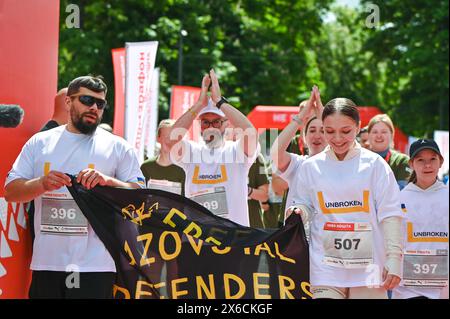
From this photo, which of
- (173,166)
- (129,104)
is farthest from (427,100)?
(173,166)

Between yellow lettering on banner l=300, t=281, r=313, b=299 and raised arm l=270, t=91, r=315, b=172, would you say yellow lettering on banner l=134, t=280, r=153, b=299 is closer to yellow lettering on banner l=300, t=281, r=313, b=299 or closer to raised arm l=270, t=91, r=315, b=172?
yellow lettering on banner l=300, t=281, r=313, b=299

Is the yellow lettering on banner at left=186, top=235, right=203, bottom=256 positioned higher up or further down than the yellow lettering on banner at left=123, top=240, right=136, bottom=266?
higher up

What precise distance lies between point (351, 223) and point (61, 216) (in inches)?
74.6

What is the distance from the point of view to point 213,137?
8.10m

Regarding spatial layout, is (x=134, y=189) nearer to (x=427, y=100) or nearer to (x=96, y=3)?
(x=96, y=3)

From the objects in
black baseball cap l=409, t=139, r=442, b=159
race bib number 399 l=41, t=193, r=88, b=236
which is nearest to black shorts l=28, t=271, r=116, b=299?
race bib number 399 l=41, t=193, r=88, b=236

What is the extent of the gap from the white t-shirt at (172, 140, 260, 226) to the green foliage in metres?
18.0

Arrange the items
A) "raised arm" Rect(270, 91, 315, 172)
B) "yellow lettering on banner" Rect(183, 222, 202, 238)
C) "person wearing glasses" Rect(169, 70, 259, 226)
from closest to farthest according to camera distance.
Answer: "yellow lettering on banner" Rect(183, 222, 202, 238) → "raised arm" Rect(270, 91, 315, 172) → "person wearing glasses" Rect(169, 70, 259, 226)

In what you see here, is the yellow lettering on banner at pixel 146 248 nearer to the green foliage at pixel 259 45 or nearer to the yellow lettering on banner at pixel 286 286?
the yellow lettering on banner at pixel 286 286

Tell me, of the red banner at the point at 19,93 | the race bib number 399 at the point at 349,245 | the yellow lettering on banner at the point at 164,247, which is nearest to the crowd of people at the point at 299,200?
the race bib number 399 at the point at 349,245

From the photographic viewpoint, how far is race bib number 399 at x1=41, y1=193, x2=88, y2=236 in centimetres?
614

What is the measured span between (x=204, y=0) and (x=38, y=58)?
967 inches

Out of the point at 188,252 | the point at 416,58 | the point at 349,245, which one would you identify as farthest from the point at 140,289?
the point at 416,58

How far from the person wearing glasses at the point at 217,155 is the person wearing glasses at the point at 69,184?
1571mm
